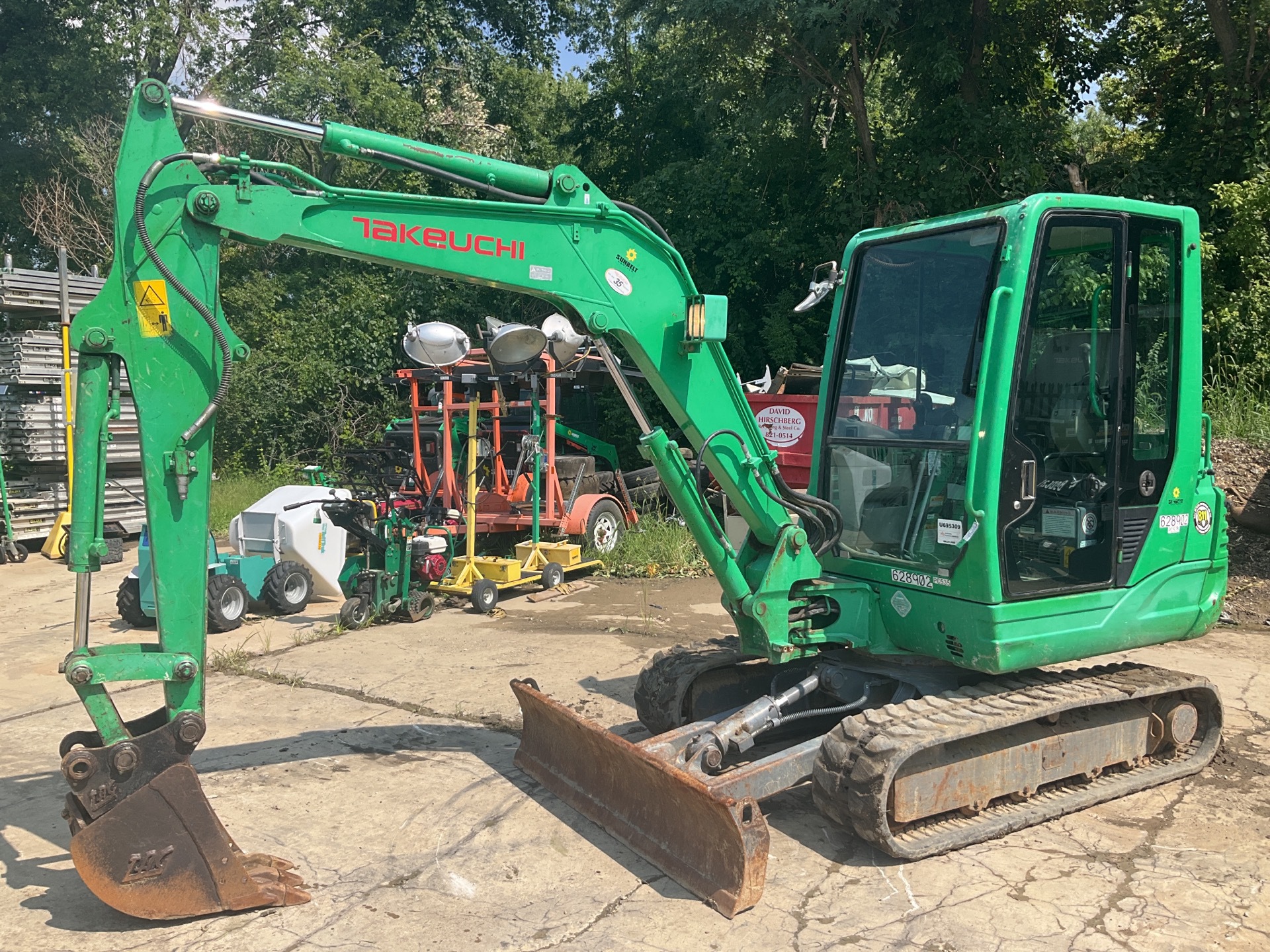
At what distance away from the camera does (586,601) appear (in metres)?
9.55

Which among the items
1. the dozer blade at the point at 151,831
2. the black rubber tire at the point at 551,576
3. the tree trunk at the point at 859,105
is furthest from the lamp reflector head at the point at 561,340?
the tree trunk at the point at 859,105

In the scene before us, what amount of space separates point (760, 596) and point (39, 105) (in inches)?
1004

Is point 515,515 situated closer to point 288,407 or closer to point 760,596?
point 760,596

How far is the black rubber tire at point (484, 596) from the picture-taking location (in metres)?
8.98

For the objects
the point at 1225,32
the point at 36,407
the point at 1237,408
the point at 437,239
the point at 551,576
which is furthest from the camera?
the point at 36,407

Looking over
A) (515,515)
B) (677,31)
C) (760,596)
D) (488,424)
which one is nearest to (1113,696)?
(760,596)

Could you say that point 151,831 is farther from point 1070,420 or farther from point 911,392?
point 1070,420

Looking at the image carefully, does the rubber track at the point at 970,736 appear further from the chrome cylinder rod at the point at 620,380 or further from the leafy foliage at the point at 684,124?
the leafy foliage at the point at 684,124

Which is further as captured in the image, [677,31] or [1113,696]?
[677,31]

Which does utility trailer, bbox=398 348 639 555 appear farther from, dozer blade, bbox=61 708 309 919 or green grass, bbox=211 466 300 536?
dozer blade, bbox=61 708 309 919

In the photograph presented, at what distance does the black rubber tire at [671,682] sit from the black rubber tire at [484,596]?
3.81 metres

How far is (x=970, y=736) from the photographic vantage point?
4363mm

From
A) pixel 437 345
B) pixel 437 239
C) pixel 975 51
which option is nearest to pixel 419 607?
pixel 437 345

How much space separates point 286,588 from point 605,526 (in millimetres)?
3568
